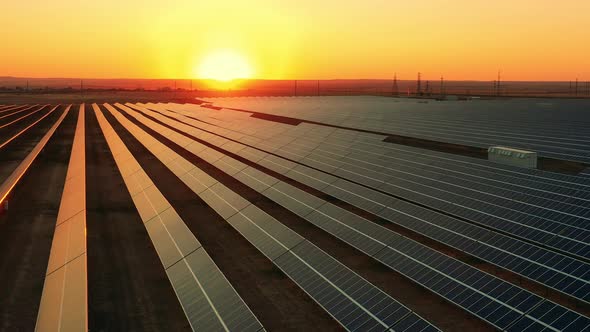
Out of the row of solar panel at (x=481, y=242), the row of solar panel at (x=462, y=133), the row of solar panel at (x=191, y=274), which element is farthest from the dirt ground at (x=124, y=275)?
the row of solar panel at (x=462, y=133)

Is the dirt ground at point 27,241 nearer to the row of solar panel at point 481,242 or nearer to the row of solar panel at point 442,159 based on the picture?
the row of solar panel at point 481,242

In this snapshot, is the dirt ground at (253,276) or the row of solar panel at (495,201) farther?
the row of solar panel at (495,201)

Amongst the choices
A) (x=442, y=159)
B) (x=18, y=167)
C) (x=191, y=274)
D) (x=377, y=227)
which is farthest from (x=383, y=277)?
(x=18, y=167)

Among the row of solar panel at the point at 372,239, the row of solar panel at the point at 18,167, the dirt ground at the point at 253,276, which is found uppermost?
the row of solar panel at the point at 18,167

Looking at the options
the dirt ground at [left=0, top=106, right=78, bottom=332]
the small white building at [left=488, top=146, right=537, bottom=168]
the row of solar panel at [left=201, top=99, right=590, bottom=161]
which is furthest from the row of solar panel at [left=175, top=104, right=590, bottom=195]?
the dirt ground at [left=0, top=106, right=78, bottom=332]

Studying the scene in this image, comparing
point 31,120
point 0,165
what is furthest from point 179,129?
point 31,120

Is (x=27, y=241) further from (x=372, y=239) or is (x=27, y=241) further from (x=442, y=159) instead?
(x=442, y=159)
